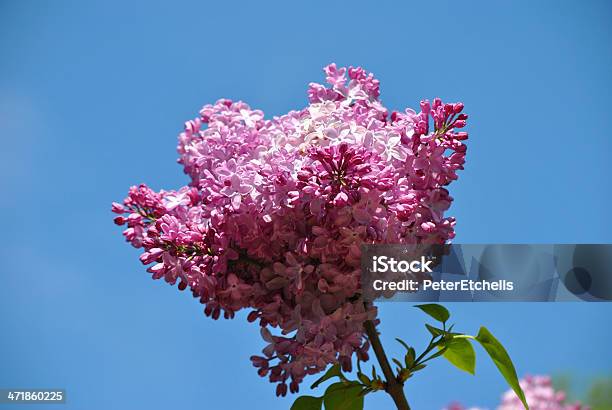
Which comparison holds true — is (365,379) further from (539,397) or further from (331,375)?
(539,397)

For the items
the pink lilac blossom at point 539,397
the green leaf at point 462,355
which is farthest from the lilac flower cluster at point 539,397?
the green leaf at point 462,355

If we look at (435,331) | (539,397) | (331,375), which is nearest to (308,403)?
(331,375)

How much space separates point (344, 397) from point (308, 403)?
0.25 ft

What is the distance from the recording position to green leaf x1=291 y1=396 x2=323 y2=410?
105cm

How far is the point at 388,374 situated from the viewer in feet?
3.15

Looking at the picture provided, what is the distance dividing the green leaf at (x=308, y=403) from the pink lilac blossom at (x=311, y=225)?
0.08 m

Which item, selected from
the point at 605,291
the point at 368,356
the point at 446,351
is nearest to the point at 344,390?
the point at 368,356

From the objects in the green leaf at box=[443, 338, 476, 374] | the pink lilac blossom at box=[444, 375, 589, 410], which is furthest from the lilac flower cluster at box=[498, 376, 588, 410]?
the green leaf at box=[443, 338, 476, 374]

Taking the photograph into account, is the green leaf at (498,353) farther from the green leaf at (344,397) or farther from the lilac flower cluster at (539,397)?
the lilac flower cluster at (539,397)

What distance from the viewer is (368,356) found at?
37.9 inches

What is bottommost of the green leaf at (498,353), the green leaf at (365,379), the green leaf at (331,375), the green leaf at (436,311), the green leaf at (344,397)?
the green leaf at (344,397)

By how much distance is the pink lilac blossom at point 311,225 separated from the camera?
0.90 metres

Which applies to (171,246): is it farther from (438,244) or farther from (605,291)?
(605,291)

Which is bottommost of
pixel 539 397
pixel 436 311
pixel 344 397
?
pixel 344 397
